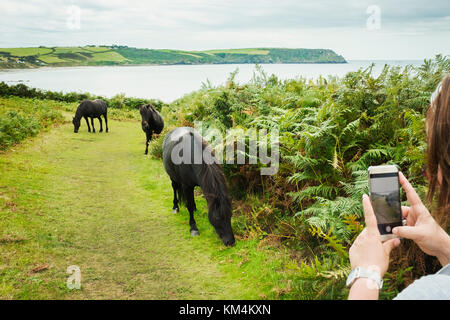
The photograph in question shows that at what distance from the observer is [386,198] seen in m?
1.76

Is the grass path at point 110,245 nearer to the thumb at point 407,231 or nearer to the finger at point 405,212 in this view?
the finger at point 405,212

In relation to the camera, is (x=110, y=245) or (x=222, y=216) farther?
(x=110, y=245)

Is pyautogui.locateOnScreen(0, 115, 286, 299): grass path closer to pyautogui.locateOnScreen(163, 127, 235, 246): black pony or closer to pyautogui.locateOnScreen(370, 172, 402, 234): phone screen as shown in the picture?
pyautogui.locateOnScreen(163, 127, 235, 246): black pony

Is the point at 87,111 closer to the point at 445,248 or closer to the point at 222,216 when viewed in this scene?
the point at 222,216

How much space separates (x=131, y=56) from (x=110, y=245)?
62.8 metres

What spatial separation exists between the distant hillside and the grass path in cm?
728

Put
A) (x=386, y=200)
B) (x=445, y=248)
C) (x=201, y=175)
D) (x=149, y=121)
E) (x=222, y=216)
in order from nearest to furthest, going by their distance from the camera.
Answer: (x=445, y=248) < (x=386, y=200) < (x=222, y=216) < (x=201, y=175) < (x=149, y=121)

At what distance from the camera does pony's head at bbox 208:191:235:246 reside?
16.8 ft

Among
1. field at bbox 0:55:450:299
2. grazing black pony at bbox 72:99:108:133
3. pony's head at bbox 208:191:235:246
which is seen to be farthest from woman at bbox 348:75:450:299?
grazing black pony at bbox 72:99:108:133

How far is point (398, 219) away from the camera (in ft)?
5.71

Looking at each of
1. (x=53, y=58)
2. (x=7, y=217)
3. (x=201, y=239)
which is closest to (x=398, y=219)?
(x=201, y=239)

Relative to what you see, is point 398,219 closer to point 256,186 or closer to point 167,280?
point 167,280

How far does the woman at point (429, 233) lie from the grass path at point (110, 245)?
2806 mm

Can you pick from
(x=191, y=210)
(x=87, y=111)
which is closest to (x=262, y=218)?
(x=191, y=210)
